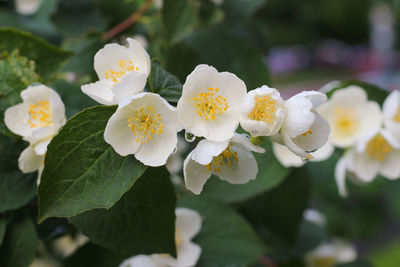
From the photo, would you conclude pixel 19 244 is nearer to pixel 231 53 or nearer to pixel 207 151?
pixel 207 151

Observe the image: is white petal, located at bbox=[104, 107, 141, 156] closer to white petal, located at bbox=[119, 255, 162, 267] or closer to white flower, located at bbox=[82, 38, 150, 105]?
white flower, located at bbox=[82, 38, 150, 105]

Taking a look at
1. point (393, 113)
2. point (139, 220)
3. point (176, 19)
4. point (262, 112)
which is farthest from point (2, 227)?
point (393, 113)

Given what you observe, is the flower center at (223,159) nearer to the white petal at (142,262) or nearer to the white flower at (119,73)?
the white flower at (119,73)

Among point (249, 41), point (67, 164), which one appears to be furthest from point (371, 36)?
point (67, 164)

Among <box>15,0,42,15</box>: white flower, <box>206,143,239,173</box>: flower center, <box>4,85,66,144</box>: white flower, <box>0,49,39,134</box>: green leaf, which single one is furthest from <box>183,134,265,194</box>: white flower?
<box>15,0,42,15</box>: white flower

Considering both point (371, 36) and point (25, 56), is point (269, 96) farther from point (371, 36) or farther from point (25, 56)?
point (371, 36)

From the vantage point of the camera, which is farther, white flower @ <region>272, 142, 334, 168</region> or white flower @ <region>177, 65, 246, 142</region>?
white flower @ <region>272, 142, 334, 168</region>
